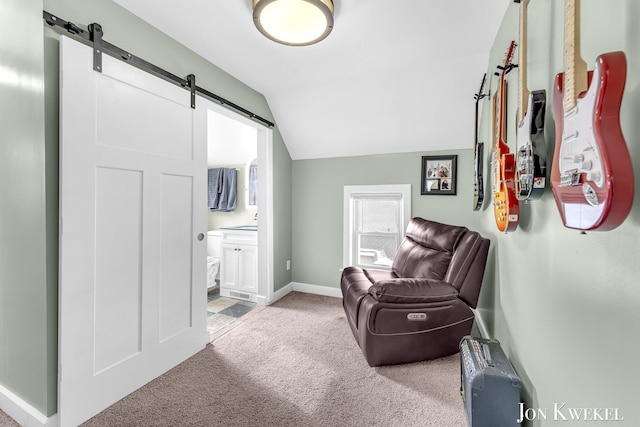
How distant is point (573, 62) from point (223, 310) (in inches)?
126

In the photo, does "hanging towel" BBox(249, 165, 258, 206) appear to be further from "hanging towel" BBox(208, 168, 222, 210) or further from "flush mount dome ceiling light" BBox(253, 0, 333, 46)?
"flush mount dome ceiling light" BBox(253, 0, 333, 46)

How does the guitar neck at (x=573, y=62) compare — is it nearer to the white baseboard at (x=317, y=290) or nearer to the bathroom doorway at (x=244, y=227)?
the bathroom doorway at (x=244, y=227)

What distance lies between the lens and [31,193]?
140 centimetres

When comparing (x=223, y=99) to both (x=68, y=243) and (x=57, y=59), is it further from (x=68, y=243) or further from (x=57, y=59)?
(x=68, y=243)

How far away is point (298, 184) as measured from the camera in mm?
3615

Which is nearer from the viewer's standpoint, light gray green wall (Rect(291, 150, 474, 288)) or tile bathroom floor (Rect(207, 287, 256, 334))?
tile bathroom floor (Rect(207, 287, 256, 334))

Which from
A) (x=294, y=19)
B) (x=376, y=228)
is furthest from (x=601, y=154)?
(x=376, y=228)

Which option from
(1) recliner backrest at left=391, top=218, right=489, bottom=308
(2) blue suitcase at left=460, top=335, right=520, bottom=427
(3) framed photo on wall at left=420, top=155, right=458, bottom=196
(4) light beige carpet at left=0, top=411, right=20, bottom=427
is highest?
(3) framed photo on wall at left=420, top=155, right=458, bottom=196

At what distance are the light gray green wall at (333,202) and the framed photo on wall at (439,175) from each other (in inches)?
2.0

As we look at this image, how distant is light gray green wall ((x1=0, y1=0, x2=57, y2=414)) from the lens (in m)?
1.37

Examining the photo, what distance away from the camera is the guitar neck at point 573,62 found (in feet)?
2.45

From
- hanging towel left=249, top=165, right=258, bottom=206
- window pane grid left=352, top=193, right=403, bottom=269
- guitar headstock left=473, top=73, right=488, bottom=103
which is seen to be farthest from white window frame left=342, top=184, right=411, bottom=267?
hanging towel left=249, top=165, right=258, bottom=206

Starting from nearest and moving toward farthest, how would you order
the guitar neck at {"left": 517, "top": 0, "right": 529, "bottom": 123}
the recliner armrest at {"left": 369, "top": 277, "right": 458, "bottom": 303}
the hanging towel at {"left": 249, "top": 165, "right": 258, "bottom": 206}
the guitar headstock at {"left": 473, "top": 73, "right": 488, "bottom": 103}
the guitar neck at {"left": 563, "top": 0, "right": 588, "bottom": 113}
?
the guitar neck at {"left": 563, "top": 0, "right": 588, "bottom": 113} → the guitar neck at {"left": 517, "top": 0, "right": 529, "bottom": 123} → the recliner armrest at {"left": 369, "top": 277, "right": 458, "bottom": 303} → the guitar headstock at {"left": 473, "top": 73, "right": 488, "bottom": 103} → the hanging towel at {"left": 249, "top": 165, "right": 258, "bottom": 206}

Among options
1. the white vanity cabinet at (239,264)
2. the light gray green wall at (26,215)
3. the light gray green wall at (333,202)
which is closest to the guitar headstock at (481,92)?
the light gray green wall at (333,202)
